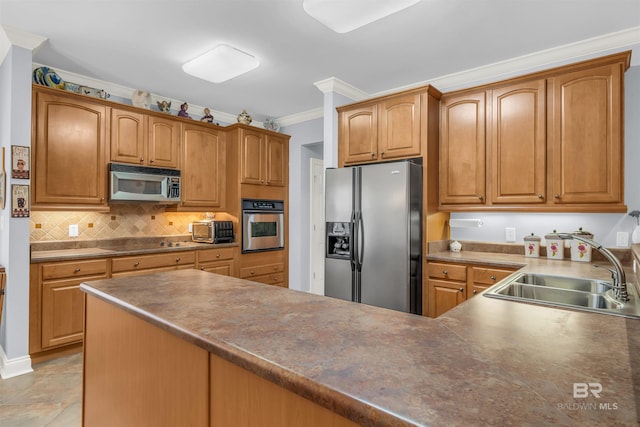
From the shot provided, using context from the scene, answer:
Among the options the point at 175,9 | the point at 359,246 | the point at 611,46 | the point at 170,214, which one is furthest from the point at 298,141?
the point at 611,46

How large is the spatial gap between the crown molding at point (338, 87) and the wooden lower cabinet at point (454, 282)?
210 cm

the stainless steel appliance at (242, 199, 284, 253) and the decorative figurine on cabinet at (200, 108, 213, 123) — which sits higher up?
the decorative figurine on cabinet at (200, 108, 213, 123)

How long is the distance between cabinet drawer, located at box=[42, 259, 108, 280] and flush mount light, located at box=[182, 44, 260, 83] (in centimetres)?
196

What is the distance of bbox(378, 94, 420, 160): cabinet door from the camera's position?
124 inches

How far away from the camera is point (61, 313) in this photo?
9.41 ft

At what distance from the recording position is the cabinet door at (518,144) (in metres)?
2.78

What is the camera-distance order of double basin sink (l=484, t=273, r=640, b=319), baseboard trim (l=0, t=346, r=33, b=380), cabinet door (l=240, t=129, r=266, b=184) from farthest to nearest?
1. cabinet door (l=240, t=129, r=266, b=184)
2. baseboard trim (l=0, t=346, r=33, b=380)
3. double basin sink (l=484, t=273, r=640, b=319)

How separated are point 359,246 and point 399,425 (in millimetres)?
2617

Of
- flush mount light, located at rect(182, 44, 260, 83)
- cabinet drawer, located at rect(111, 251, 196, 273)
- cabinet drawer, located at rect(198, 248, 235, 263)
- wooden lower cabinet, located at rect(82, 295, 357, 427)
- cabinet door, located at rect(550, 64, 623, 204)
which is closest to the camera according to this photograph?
wooden lower cabinet, located at rect(82, 295, 357, 427)

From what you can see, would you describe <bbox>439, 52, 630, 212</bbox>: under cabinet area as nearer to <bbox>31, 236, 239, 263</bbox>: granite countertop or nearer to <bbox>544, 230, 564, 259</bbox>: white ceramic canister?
<bbox>544, 230, 564, 259</bbox>: white ceramic canister

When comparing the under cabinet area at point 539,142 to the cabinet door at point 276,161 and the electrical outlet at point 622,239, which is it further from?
the cabinet door at point 276,161

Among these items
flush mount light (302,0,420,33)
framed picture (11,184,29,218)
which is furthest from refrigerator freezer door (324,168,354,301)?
framed picture (11,184,29,218)
